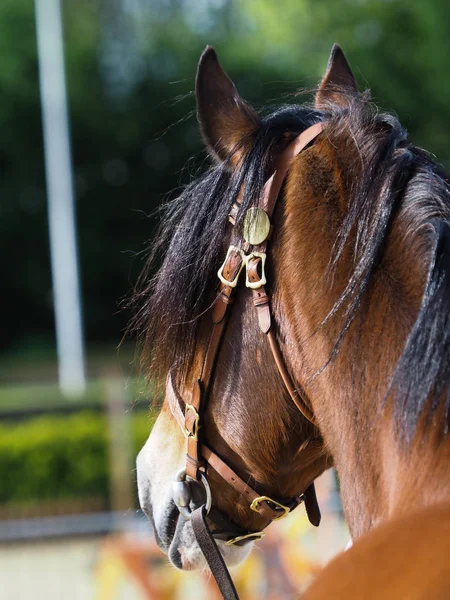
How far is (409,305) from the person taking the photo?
1.24 metres

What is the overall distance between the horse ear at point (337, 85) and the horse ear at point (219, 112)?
0.21 metres

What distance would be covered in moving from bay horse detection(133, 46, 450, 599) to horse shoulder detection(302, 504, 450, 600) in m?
0.14

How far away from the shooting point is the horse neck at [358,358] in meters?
1.16

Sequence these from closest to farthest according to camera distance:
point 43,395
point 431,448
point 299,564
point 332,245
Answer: point 431,448 < point 332,245 < point 299,564 < point 43,395

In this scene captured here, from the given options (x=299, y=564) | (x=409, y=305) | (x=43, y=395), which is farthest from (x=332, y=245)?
(x=43, y=395)

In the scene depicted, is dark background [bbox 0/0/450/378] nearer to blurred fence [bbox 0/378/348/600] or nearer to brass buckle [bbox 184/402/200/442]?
blurred fence [bbox 0/378/348/600]

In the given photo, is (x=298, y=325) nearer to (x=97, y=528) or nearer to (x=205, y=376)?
(x=205, y=376)

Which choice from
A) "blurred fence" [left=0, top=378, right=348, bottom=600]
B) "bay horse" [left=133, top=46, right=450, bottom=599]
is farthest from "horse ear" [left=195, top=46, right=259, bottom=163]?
"blurred fence" [left=0, top=378, right=348, bottom=600]

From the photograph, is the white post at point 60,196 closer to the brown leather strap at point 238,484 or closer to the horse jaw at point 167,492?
the horse jaw at point 167,492

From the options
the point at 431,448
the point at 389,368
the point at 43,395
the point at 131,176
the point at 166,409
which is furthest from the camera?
the point at 131,176

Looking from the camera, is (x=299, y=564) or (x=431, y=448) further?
(x=299, y=564)

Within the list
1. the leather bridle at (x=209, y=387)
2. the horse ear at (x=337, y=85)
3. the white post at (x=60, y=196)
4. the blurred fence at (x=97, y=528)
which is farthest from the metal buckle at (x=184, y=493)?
the white post at (x=60, y=196)

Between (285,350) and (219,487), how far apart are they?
370mm

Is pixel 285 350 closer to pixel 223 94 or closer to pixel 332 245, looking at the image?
pixel 332 245
